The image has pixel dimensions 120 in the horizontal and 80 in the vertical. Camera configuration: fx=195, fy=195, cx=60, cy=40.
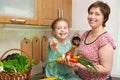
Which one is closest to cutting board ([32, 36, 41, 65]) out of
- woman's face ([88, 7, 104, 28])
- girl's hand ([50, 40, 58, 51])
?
girl's hand ([50, 40, 58, 51])

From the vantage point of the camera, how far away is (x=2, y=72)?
1.24 m

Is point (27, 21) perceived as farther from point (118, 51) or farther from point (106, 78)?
point (118, 51)

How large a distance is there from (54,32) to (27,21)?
0.97ft

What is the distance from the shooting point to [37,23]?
1521 mm

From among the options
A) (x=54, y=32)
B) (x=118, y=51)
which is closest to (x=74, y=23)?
(x=118, y=51)

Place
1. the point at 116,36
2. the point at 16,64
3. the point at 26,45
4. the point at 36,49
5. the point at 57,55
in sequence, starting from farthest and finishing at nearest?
the point at 116,36
the point at 36,49
the point at 26,45
the point at 57,55
the point at 16,64

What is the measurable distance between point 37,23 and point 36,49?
49 cm

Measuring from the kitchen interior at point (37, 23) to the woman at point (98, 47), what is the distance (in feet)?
1.39

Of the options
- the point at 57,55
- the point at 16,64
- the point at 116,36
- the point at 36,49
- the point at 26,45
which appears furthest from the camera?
the point at 116,36

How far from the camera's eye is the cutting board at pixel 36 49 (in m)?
1.92

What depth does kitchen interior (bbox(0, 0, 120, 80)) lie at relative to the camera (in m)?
1.34

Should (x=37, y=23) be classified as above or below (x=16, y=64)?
above

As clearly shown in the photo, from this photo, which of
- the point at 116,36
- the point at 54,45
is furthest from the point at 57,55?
the point at 116,36

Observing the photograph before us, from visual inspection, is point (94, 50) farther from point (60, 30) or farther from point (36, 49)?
point (36, 49)
